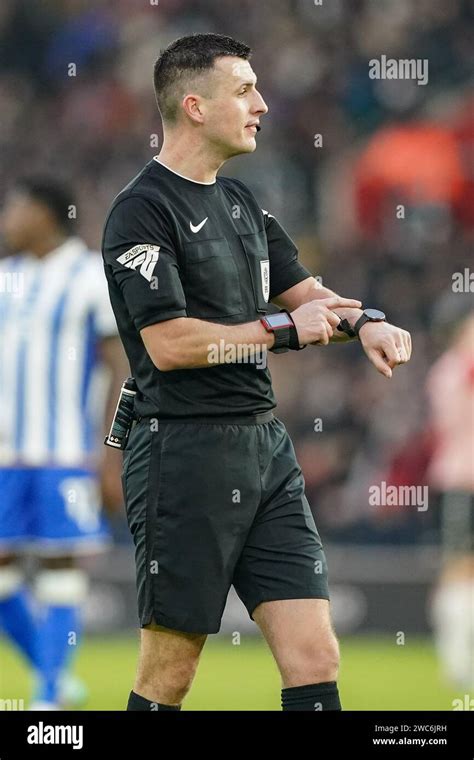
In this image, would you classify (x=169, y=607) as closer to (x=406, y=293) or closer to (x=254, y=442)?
(x=254, y=442)

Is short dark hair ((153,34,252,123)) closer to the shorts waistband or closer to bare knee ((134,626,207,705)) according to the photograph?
the shorts waistband

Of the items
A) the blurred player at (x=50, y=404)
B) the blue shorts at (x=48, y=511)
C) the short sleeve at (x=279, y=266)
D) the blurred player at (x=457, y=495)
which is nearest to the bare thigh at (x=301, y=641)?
the short sleeve at (x=279, y=266)

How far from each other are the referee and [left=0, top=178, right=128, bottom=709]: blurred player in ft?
8.42

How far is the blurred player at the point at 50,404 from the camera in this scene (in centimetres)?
716

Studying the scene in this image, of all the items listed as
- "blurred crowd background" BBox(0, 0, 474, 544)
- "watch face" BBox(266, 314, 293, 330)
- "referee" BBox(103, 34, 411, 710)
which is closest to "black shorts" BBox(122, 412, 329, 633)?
"referee" BBox(103, 34, 411, 710)

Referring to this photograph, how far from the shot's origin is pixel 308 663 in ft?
14.4

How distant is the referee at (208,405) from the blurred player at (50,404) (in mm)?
2565

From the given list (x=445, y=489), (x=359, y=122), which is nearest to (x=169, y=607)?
(x=445, y=489)

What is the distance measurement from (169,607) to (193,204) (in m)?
1.16

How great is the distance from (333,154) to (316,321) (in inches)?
332

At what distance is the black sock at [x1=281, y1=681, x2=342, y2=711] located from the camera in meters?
4.39

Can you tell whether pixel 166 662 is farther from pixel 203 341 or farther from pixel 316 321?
pixel 316 321

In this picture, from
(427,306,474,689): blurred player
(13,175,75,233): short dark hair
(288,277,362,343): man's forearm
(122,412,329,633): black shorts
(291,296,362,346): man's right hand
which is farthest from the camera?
(427,306,474,689): blurred player
